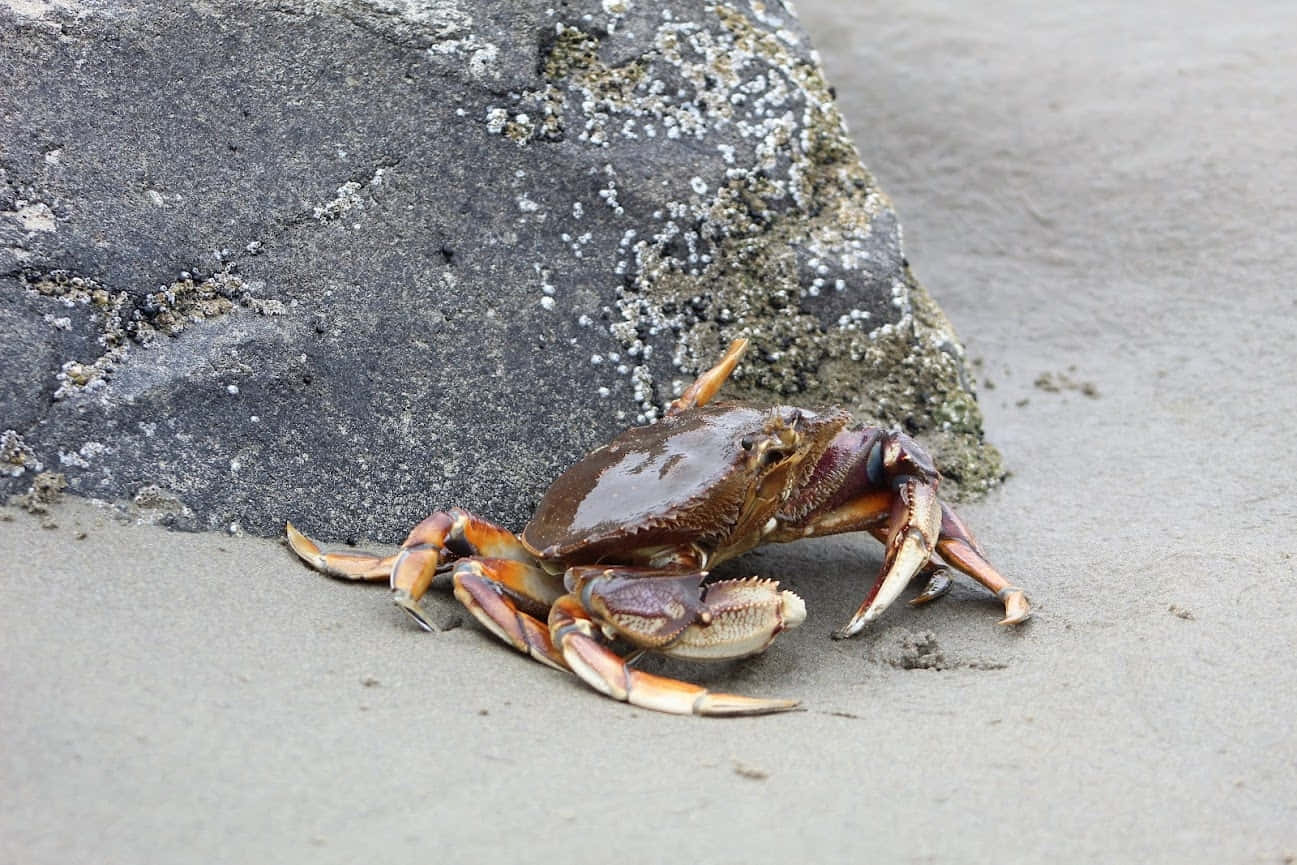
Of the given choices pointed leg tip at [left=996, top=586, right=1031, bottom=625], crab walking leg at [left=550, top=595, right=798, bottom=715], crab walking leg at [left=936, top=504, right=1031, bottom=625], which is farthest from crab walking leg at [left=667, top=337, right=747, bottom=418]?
pointed leg tip at [left=996, top=586, right=1031, bottom=625]

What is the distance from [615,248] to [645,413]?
1.85 feet

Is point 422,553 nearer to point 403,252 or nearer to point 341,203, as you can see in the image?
point 403,252

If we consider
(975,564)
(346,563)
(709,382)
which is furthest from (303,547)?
(975,564)

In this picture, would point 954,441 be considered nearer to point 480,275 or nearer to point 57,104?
point 480,275

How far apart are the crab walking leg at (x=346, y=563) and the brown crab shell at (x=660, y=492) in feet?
1.40

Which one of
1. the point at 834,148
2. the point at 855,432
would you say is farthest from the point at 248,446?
the point at 834,148

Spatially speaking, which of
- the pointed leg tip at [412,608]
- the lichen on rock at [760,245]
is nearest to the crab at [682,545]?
the pointed leg tip at [412,608]

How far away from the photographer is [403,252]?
3988mm

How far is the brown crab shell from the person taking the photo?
3430 mm

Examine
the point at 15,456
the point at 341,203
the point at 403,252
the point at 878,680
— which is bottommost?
the point at 878,680

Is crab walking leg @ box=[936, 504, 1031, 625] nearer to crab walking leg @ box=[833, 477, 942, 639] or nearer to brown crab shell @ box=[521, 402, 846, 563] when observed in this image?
crab walking leg @ box=[833, 477, 942, 639]

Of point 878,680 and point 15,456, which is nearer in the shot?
point 878,680

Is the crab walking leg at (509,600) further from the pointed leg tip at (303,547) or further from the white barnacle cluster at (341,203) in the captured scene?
the white barnacle cluster at (341,203)

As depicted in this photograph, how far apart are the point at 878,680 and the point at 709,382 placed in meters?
1.20
